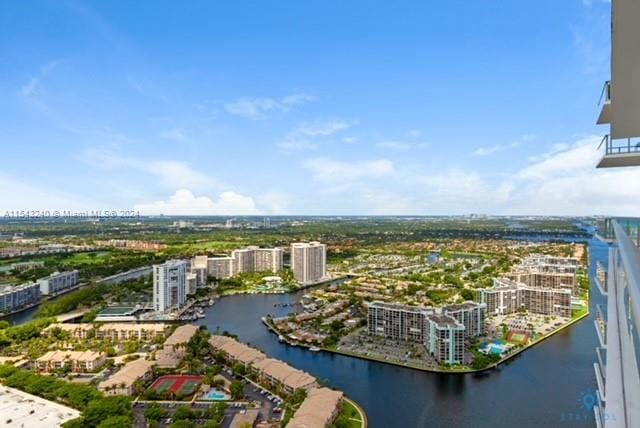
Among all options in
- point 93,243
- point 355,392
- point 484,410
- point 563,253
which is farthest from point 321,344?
point 93,243

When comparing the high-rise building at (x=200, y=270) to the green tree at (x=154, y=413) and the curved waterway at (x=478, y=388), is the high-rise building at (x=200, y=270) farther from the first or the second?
the green tree at (x=154, y=413)

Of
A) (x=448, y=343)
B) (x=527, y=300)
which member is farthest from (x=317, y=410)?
(x=527, y=300)

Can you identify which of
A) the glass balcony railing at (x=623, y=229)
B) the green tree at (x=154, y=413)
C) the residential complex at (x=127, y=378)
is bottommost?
the green tree at (x=154, y=413)

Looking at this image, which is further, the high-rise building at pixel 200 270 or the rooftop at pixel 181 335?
the high-rise building at pixel 200 270

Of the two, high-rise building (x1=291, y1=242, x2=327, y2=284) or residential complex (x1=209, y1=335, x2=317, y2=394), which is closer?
residential complex (x1=209, y1=335, x2=317, y2=394)

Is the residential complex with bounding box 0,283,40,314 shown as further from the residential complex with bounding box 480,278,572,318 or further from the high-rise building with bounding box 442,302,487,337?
the residential complex with bounding box 480,278,572,318

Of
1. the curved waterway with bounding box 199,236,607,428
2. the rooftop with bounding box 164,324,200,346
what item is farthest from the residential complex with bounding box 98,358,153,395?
the curved waterway with bounding box 199,236,607,428

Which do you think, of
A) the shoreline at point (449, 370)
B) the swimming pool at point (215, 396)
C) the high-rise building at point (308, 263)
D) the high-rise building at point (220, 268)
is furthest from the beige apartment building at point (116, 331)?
the high-rise building at point (308, 263)
